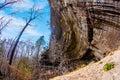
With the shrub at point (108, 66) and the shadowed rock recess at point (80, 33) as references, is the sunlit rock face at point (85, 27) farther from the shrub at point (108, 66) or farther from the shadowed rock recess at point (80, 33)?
the shrub at point (108, 66)

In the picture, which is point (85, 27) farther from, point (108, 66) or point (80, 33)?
point (108, 66)

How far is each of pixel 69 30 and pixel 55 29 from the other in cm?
Result: 419

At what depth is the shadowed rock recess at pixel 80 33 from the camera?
23703 mm

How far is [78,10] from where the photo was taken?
88.0 feet

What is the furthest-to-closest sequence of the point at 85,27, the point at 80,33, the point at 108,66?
the point at 80,33
the point at 85,27
the point at 108,66

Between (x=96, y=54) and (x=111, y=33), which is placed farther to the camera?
(x=96, y=54)

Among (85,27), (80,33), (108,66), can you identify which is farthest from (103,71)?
(80,33)

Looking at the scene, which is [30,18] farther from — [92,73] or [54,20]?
[92,73]

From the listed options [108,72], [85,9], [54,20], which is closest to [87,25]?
[85,9]

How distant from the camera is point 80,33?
2764 centimetres

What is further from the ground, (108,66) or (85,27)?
(108,66)

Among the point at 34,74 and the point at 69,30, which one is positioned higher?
the point at 69,30

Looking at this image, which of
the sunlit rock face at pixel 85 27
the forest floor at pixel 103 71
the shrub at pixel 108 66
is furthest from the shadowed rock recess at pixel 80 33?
the shrub at pixel 108 66

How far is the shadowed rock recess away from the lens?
2370cm
